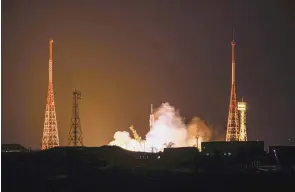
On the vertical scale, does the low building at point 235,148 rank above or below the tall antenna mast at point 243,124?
below

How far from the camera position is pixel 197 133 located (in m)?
96.2

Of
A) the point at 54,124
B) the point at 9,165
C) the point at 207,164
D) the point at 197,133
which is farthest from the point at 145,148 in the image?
the point at 9,165

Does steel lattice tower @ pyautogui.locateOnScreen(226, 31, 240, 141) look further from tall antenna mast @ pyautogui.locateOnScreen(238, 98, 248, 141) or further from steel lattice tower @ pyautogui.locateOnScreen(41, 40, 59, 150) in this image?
steel lattice tower @ pyautogui.locateOnScreen(41, 40, 59, 150)

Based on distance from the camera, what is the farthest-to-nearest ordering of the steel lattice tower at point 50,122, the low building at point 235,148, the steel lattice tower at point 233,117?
the steel lattice tower at point 233,117, the steel lattice tower at point 50,122, the low building at point 235,148

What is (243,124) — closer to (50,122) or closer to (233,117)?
(233,117)

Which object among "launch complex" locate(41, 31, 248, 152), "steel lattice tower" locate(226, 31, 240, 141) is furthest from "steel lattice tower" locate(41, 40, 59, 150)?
"steel lattice tower" locate(226, 31, 240, 141)

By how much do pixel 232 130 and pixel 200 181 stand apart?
55.0 metres

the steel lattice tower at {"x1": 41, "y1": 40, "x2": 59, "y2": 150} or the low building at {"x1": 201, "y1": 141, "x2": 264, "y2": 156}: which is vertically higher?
the steel lattice tower at {"x1": 41, "y1": 40, "x2": 59, "y2": 150}

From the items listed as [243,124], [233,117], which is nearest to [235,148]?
[233,117]

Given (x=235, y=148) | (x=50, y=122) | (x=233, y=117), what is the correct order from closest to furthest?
1. (x=235, y=148)
2. (x=50, y=122)
3. (x=233, y=117)

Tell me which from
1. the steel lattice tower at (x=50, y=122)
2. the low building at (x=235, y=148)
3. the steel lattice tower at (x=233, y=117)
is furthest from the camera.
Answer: the steel lattice tower at (x=233, y=117)

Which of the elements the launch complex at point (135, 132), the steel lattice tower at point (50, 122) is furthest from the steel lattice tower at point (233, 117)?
the steel lattice tower at point (50, 122)

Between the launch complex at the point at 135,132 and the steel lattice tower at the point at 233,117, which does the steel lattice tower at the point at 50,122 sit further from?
the steel lattice tower at the point at 233,117

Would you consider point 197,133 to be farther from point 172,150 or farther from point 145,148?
point 172,150
